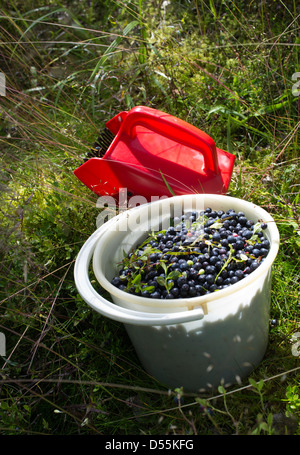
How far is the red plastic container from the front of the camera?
1645 millimetres

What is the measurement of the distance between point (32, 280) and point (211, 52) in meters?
1.45

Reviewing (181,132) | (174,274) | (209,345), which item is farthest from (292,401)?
(181,132)

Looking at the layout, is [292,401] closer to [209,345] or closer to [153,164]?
[209,345]

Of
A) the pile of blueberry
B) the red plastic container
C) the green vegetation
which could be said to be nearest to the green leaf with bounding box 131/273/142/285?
the pile of blueberry

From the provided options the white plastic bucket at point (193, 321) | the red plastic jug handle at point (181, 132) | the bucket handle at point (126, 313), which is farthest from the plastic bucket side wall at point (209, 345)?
the red plastic jug handle at point (181, 132)

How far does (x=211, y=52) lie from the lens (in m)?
2.31

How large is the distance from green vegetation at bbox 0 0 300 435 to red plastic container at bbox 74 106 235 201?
13 cm

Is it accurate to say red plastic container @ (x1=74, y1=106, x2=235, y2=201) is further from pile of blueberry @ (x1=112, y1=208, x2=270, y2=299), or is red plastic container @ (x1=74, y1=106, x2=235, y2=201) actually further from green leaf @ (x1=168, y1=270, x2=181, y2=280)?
green leaf @ (x1=168, y1=270, x2=181, y2=280)

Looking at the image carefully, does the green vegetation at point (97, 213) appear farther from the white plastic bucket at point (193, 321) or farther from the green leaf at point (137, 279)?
the green leaf at point (137, 279)

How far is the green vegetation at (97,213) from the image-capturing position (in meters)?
1.33

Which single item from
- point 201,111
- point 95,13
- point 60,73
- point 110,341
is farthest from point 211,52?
point 110,341

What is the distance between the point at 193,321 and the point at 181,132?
0.70 m

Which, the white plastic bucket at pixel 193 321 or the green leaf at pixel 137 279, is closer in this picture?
the white plastic bucket at pixel 193 321

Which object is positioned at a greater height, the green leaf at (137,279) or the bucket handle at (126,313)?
the bucket handle at (126,313)
